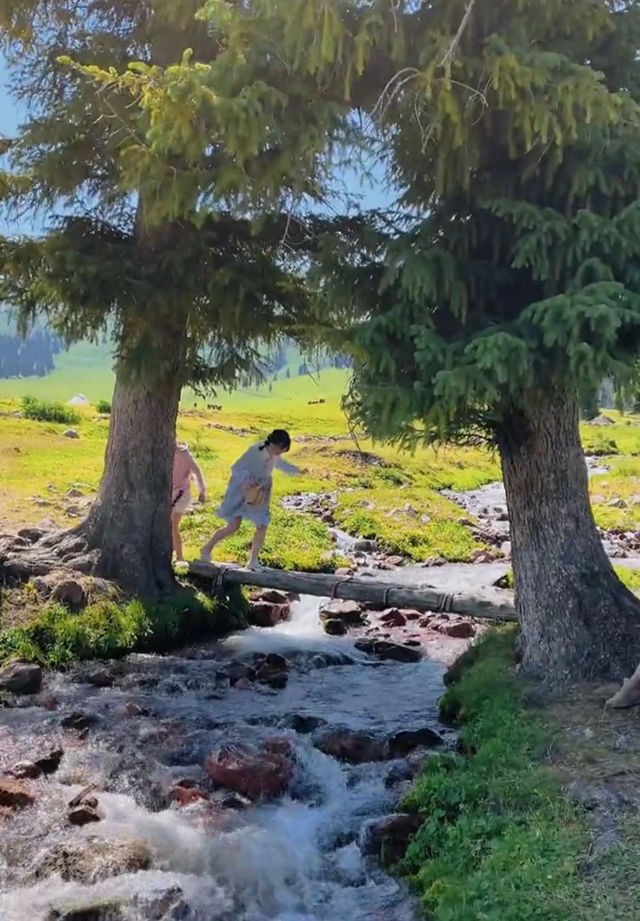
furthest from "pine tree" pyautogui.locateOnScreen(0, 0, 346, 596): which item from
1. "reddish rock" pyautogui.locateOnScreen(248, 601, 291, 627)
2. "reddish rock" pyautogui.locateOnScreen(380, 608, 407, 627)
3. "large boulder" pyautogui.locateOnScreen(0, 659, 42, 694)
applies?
"reddish rock" pyautogui.locateOnScreen(380, 608, 407, 627)

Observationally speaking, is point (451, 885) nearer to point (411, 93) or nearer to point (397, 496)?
point (411, 93)

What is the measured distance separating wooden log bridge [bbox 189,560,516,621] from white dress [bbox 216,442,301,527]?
0.87 meters

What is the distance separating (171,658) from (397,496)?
16390 millimetres

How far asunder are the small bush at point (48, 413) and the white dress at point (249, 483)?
90.5 feet

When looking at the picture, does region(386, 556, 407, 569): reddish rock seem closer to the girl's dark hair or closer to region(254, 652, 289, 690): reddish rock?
the girl's dark hair

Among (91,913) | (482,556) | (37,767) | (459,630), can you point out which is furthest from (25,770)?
(482,556)

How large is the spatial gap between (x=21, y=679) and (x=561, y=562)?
19.9 feet

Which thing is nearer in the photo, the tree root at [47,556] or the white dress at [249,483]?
the tree root at [47,556]

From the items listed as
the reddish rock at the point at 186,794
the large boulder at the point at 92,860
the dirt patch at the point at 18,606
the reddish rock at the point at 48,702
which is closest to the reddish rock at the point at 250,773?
the reddish rock at the point at 186,794

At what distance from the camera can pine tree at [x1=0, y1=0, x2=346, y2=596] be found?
6.82 metres

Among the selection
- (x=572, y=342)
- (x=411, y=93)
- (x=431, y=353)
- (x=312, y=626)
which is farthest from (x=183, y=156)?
(x=312, y=626)

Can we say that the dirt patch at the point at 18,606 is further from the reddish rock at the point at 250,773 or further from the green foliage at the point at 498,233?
the green foliage at the point at 498,233

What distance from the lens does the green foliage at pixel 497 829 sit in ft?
16.3

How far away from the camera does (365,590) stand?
12648 mm
